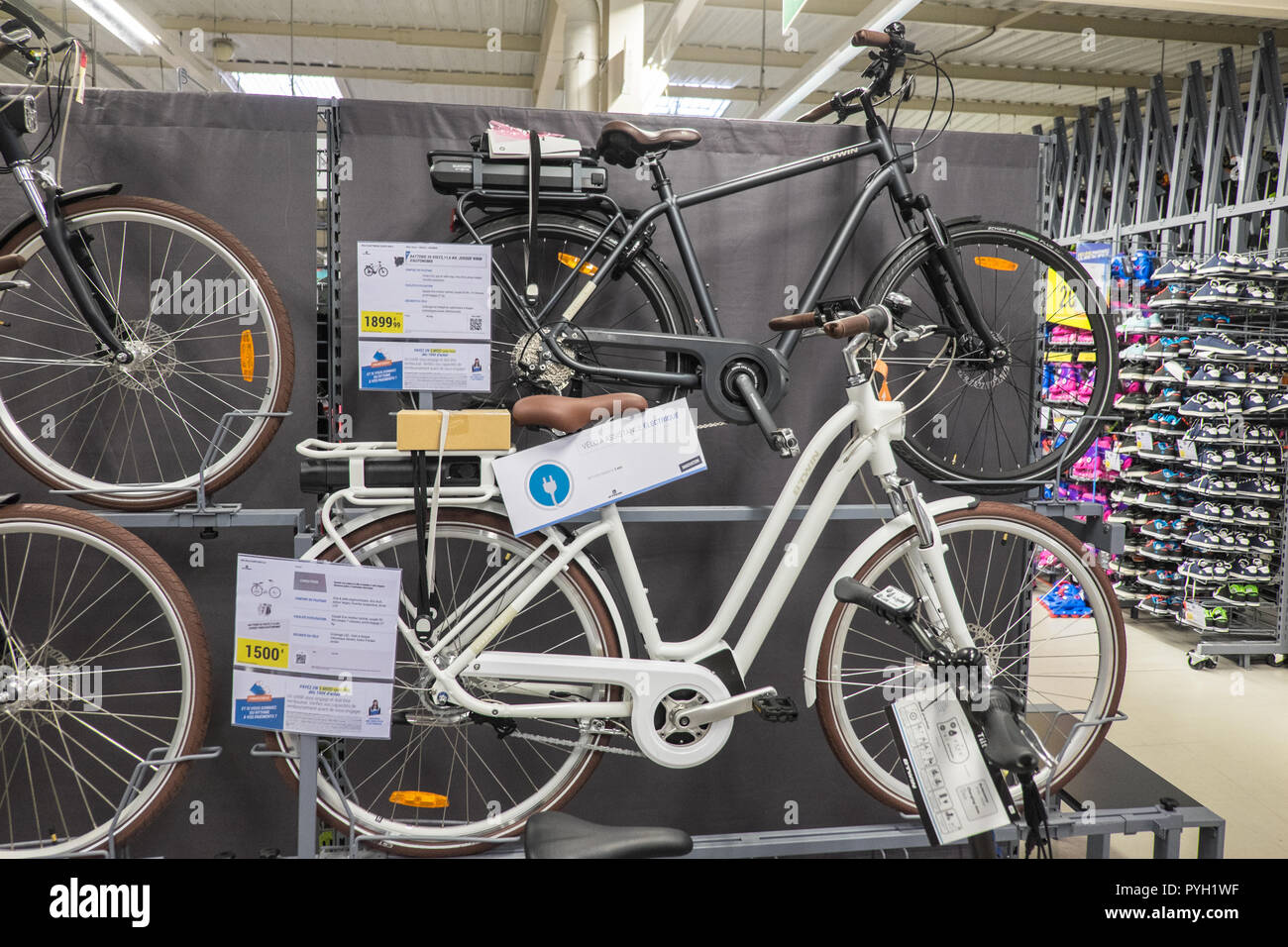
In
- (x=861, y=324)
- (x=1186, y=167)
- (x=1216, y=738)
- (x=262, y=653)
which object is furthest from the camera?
(x=1186, y=167)

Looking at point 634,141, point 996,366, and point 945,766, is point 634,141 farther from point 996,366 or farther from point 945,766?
point 945,766

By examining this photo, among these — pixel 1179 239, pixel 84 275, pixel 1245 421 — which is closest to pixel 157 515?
pixel 84 275

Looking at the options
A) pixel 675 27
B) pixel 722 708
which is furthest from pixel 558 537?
pixel 675 27

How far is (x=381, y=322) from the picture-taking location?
6.36 feet

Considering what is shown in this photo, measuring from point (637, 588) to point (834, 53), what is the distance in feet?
16.1

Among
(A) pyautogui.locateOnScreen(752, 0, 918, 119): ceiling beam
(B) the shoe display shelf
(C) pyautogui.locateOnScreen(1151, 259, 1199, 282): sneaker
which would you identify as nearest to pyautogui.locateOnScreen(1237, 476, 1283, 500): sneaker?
(B) the shoe display shelf

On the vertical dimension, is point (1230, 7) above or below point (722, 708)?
above

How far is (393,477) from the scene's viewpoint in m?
1.87

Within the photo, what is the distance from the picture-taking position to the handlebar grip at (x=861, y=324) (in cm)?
186

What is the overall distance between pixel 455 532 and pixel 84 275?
1.07 meters

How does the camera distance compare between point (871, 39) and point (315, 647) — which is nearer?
point (315, 647)

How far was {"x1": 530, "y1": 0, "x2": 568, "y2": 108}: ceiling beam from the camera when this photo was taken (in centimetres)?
620

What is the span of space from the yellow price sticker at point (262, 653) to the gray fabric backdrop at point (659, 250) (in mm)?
611

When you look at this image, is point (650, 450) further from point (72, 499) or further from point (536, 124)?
point (72, 499)
